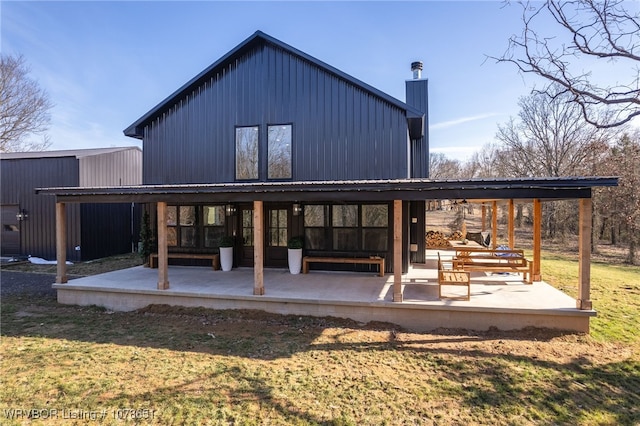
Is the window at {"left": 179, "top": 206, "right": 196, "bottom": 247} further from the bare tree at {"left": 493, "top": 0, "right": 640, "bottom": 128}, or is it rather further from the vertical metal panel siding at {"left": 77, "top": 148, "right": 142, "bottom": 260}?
the bare tree at {"left": 493, "top": 0, "right": 640, "bottom": 128}

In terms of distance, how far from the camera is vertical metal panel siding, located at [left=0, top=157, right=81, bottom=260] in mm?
13227

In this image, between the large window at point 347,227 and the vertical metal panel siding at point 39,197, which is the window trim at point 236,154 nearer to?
the large window at point 347,227

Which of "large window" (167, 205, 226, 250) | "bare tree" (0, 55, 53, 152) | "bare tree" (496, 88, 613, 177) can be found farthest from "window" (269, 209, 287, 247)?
"bare tree" (0, 55, 53, 152)

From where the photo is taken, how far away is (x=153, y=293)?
712cm

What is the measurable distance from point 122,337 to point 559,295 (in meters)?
8.25

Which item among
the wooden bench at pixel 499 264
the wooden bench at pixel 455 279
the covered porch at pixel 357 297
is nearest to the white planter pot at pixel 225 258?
the covered porch at pixel 357 297

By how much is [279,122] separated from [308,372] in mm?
6959

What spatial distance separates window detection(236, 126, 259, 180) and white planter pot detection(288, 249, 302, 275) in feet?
8.25

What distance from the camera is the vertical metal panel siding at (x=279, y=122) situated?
28.6ft

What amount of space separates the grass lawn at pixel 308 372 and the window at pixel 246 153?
4.46 m

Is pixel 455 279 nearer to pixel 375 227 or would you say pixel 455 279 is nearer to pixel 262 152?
pixel 375 227

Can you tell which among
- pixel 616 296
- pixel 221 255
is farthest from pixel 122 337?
pixel 616 296

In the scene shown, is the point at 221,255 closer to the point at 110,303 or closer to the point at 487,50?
the point at 110,303

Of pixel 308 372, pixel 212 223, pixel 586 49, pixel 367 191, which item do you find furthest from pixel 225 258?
pixel 586 49
